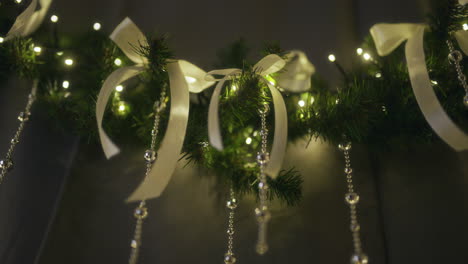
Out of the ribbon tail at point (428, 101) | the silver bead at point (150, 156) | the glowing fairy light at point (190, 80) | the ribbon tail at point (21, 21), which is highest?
the ribbon tail at point (21, 21)

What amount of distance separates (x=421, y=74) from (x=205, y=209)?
0.42 m

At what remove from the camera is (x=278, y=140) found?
52 centimetres

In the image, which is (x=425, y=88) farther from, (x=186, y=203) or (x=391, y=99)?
(x=186, y=203)

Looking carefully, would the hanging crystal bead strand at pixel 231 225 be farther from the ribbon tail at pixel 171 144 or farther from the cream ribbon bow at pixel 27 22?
the cream ribbon bow at pixel 27 22

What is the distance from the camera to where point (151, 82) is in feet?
2.23

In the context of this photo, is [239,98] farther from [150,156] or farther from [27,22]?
[27,22]

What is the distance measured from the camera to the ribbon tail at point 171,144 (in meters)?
0.48

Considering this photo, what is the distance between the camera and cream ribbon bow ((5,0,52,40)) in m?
0.65

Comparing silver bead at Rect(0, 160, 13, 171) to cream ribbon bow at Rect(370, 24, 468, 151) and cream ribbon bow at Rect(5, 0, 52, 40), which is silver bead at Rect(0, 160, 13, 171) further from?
cream ribbon bow at Rect(370, 24, 468, 151)

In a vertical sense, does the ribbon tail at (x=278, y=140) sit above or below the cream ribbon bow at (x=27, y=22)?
below

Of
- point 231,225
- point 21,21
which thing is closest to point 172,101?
point 231,225

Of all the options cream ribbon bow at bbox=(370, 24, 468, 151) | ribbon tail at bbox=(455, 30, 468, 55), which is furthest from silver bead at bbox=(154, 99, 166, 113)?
ribbon tail at bbox=(455, 30, 468, 55)

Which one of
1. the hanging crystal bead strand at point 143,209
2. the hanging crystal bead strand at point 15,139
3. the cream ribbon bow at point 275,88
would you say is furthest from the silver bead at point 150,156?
the hanging crystal bead strand at point 15,139

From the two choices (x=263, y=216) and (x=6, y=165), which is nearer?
(x=263, y=216)
